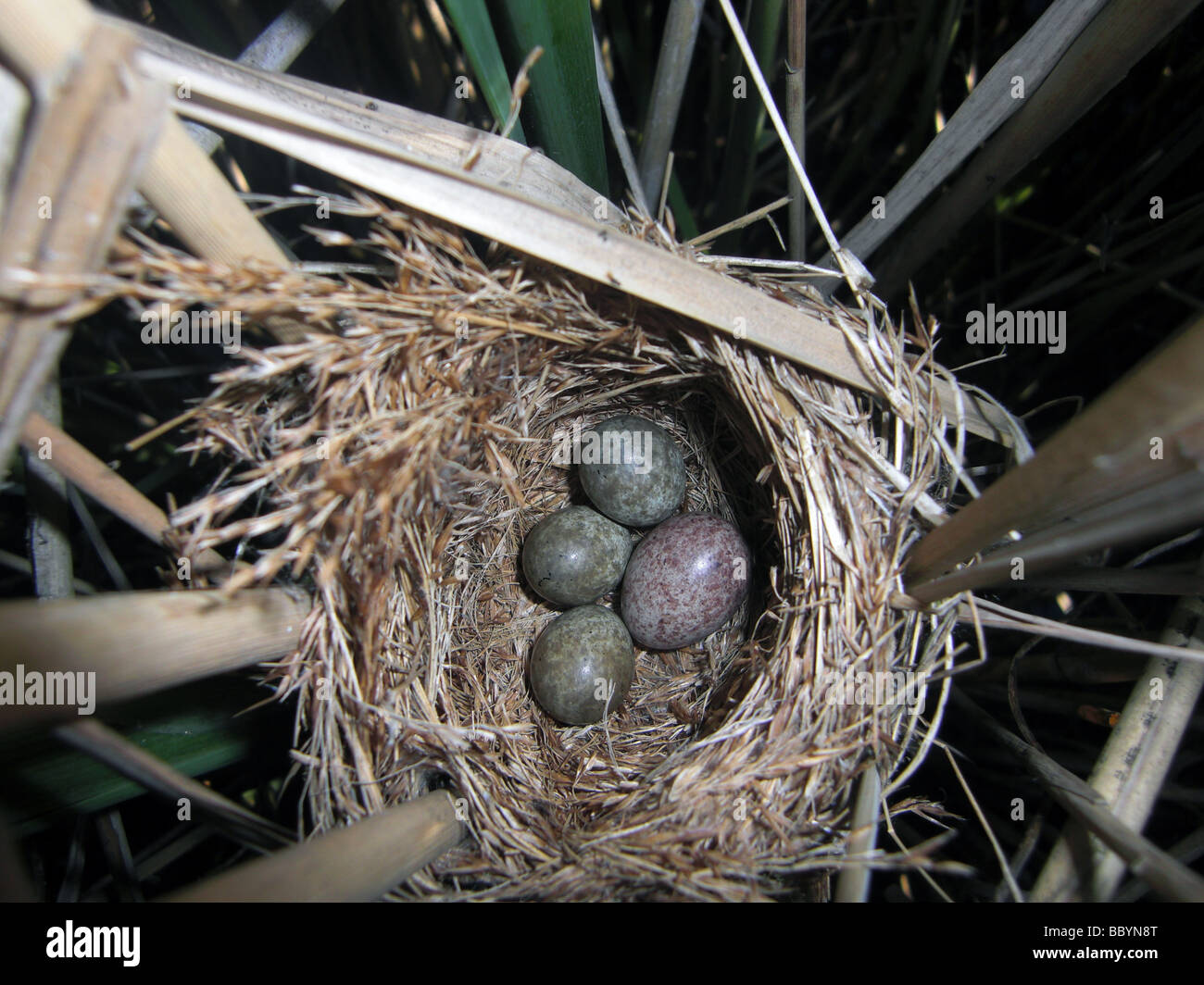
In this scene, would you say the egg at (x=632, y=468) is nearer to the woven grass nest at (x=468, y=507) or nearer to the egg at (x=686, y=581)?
the egg at (x=686, y=581)

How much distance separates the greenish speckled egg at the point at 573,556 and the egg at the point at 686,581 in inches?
2.7

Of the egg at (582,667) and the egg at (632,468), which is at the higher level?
the egg at (632,468)

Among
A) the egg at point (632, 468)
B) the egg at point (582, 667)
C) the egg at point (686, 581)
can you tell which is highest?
the egg at point (632, 468)

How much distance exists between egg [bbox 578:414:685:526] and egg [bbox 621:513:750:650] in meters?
0.08

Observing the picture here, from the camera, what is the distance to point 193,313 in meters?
1.13

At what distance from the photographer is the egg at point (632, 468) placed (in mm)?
1479

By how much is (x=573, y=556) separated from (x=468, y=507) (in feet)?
0.90

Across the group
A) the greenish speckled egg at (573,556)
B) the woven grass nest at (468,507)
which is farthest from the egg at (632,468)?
the woven grass nest at (468,507)

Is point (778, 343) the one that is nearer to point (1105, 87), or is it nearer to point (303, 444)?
point (1105, 87)

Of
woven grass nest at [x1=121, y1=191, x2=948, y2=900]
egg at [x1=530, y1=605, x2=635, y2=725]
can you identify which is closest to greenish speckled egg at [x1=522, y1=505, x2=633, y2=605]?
egg at [x1=530, y1=605, x2=635, y2=725]

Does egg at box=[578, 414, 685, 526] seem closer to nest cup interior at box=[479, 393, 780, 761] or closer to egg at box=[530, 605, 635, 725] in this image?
nest cup interior at box=[479, 393, 780, 761]

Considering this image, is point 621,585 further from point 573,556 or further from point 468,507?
point 468,507
